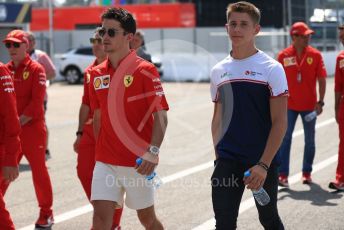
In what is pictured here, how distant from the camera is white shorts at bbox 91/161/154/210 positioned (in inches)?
222

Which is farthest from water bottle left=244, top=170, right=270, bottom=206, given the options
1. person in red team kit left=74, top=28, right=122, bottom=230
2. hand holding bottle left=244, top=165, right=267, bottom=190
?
person in red team kit left=74, top=28, right=122, bottom=230

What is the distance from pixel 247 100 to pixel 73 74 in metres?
31.3

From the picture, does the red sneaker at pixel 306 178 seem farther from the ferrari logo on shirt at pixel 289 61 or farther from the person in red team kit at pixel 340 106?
the ferrari logo on shirt at pixel 289 61

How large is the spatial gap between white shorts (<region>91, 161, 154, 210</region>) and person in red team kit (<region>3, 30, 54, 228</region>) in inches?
91.9

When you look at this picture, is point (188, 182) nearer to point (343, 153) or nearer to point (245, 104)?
point (343, 153)

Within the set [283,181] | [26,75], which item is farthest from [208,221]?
[26,75]

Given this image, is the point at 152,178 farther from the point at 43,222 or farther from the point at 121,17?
the point at 43,222

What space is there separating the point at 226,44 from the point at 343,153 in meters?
28.6

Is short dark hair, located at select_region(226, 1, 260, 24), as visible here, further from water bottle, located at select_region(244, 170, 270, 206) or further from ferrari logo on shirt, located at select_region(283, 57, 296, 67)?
ferrari logo on shirt, located at select_region(283, 57, 296, 67)

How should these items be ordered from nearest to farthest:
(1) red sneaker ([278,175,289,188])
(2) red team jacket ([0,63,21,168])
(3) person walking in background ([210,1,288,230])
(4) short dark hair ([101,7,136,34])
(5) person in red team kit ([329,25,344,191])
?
(3) person walking in background ([210,1,288,230]) < (2) red team jacket ([0,63,21,168]) < (4) short dark hair ([101,7,136,34]) < (5) person in red team kit ([329,25,344,191]) < (1) red sneaker ([278,175,289,188])

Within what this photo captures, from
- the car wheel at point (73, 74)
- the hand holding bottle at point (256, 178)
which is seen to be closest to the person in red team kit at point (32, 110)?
the hand holding bottle at point (256, 178)

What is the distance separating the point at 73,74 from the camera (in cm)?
3612

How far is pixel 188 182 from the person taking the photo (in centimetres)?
1048

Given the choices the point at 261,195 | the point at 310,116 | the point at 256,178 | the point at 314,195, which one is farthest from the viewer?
the point at 310,116
